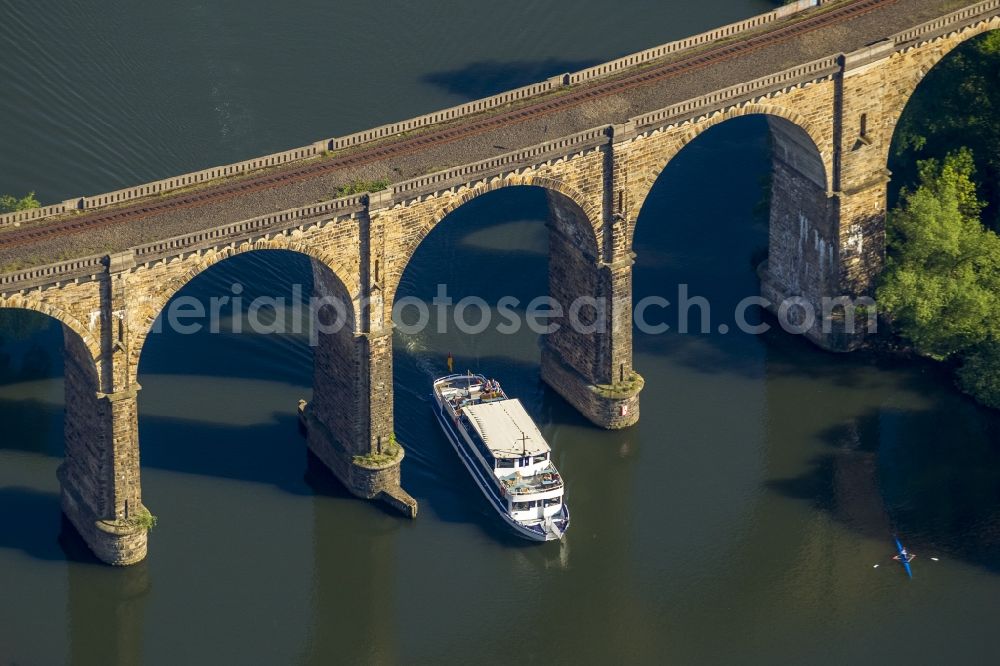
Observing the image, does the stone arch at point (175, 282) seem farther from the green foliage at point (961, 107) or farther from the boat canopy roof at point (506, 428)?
the green foliage at point (961, 107)

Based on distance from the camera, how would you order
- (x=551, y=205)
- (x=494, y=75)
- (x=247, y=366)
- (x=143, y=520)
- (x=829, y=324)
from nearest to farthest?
1. (x=143, y=520)
2. (x=551, y=205)
3. (x=247, y=366)
4. (x=829, y=324)
5. (x=494, y=75)

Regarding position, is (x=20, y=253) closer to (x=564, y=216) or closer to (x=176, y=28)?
(x=564, y=216)

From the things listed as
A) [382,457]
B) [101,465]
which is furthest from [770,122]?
[101,465]

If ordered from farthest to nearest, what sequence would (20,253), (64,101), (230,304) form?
(64,101)
(230,304)
(20,253)

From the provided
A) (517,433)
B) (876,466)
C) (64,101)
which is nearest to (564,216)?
(517,433)

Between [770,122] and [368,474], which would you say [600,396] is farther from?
[770,122]
